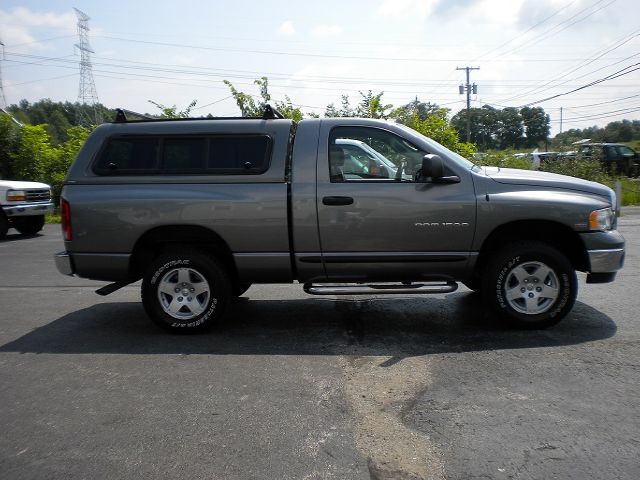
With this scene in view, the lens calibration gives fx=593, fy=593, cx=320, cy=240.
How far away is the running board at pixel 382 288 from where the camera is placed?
5.44 meters

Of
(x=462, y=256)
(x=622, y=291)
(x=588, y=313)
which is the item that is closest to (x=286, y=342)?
(x=462, y=256)

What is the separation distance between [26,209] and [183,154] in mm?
10025

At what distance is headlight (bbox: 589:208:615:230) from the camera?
5410mm

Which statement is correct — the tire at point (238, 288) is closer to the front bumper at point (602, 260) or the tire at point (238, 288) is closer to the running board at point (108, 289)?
the running board at point (108, 289)

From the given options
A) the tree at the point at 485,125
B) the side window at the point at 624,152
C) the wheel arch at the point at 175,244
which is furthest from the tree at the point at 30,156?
the tree at the point at 485,125

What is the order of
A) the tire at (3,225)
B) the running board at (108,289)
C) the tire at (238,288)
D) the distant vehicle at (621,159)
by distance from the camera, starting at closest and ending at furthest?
the running board at (108,289) → the tire at (238,288) → the tire at (3,225) → the distant vehicle at (621,159)

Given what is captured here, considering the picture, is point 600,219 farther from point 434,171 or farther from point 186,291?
point 186,291

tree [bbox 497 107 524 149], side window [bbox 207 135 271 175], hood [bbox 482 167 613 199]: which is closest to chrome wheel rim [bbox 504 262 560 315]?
hood [bbox 482 167 613 199]

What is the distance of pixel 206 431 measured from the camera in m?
3.62

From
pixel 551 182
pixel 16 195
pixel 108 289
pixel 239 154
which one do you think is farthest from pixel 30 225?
pixel 551 182

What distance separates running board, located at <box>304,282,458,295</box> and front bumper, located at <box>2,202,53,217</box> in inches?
425

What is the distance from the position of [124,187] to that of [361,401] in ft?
10.2

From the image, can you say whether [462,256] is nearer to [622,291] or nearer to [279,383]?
[279,383]

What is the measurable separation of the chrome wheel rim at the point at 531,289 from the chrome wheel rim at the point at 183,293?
9.39 feet
